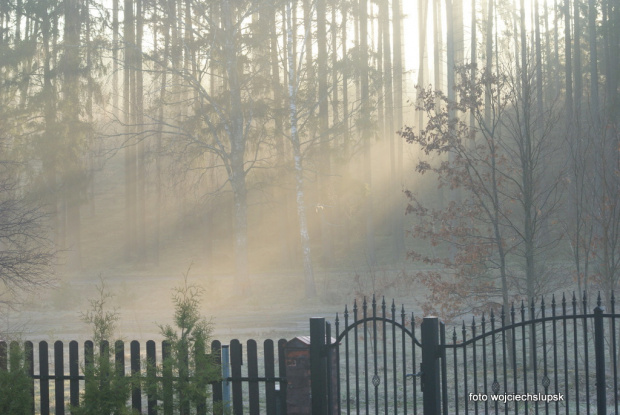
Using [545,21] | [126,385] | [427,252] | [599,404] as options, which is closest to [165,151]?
[427,252]

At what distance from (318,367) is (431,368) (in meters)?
1.15

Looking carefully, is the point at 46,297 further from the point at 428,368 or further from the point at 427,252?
the point at 428,368

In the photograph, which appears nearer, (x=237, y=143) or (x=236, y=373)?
(x=236, y=373)

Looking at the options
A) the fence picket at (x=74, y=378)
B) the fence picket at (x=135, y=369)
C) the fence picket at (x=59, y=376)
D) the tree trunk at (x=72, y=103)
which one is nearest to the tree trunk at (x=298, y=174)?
the tree trunk at (x=72, y=103)

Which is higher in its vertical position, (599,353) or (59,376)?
(599,353)

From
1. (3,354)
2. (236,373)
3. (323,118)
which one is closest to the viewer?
(236,373)

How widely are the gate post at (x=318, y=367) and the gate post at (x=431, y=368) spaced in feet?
3.34

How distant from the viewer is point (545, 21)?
53.2 metres

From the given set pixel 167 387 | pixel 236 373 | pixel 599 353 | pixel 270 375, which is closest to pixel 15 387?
pixel 167 387

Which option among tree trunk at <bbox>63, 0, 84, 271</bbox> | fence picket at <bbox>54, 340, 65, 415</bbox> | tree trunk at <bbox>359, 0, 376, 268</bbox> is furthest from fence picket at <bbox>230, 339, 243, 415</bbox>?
tree trunk at <bbox>63, 0, 84, 271</bbox>

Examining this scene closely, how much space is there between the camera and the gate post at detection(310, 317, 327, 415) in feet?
23.2

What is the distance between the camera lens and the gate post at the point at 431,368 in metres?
6.61

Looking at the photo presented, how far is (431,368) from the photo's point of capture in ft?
21.7

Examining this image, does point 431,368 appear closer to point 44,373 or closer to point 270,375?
point 270,375
